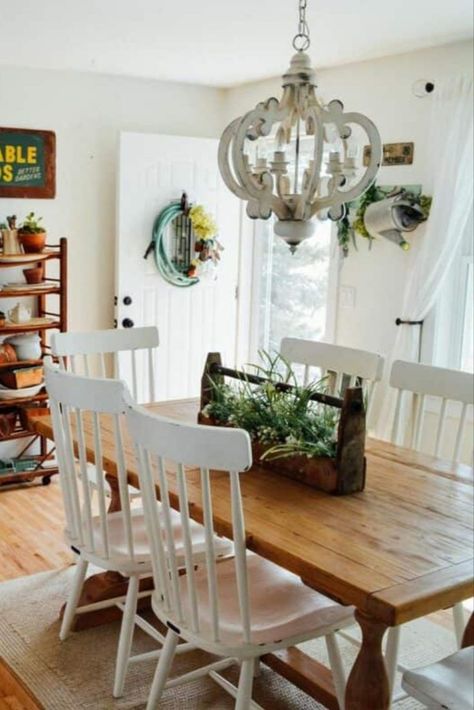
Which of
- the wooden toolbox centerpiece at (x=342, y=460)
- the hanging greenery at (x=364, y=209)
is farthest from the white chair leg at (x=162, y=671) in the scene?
the hanging greenery at (x=364, y=209)

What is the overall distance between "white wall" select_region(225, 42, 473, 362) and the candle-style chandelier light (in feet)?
6.27

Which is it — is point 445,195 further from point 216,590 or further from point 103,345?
point 216,590

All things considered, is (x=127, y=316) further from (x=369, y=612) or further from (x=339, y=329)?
(x=369, y=612)

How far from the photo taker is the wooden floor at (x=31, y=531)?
360 centimetres

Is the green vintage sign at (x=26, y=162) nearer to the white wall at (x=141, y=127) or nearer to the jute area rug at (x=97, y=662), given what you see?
the white wall at (x=141, y=127)

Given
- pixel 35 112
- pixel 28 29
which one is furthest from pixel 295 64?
pixel 35 112

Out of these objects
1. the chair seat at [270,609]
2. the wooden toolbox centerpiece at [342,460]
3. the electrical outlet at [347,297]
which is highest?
the electrical outlet at [347,297]

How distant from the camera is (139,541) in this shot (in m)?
2.60

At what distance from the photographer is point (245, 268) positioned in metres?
5.51

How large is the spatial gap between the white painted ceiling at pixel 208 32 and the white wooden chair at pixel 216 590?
2052 mm

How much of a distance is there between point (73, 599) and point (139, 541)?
50cm

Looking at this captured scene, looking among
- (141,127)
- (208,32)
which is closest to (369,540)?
(208,32)

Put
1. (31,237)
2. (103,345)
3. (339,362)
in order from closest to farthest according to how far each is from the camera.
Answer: (339,362)
(103,345)
(31,237)

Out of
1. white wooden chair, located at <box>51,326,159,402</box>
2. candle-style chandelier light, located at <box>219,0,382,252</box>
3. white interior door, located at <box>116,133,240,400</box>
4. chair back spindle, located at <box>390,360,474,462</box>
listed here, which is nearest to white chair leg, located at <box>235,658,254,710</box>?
chair back spindle, located at <box>390,360,474,462</box>
